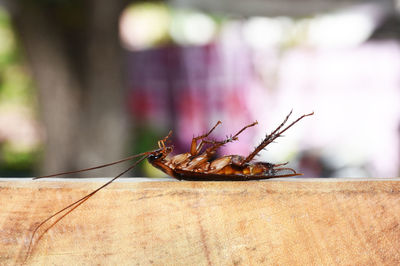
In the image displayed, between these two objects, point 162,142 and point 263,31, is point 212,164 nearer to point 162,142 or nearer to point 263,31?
point 162,142

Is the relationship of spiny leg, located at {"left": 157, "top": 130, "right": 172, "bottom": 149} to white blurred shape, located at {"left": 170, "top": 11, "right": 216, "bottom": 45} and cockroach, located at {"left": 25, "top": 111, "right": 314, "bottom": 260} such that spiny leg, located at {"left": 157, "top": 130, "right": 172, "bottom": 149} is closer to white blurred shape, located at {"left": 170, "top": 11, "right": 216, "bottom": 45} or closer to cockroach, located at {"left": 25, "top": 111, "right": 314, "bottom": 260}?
cockroach, located at {"left": 25, "top": 111, "right": 314, "bottom": 260}

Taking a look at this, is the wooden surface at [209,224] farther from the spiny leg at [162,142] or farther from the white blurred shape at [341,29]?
the white blurred shape at [341,29]

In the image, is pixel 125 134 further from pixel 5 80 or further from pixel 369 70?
pixel 5 80

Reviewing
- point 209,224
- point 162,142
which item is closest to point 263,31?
point 162,142

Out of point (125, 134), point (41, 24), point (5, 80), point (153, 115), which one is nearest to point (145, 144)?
point (153, 115)

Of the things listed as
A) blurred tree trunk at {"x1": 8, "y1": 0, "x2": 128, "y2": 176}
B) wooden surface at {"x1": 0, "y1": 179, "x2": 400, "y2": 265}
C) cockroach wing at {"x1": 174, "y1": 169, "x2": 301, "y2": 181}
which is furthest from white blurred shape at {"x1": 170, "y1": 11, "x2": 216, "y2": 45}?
wooden surface at {"x1": 0, "y1": 179, "x2": 400, "y2": 265}
